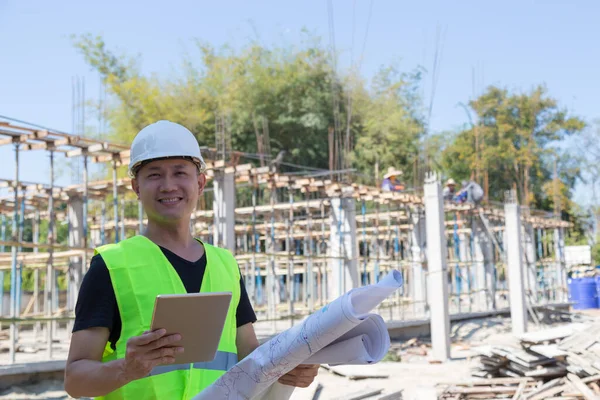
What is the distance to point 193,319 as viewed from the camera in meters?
1.61

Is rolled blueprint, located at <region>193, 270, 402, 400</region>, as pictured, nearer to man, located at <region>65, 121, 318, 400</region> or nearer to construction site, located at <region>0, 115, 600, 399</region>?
man, located at <region>65, 121, 318, 400</region>

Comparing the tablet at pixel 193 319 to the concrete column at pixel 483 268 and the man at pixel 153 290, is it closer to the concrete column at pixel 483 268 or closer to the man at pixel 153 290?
the man at pixel 153 290

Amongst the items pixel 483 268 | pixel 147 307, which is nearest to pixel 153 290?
pixel 147 307

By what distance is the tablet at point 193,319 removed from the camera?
1528 millimetres

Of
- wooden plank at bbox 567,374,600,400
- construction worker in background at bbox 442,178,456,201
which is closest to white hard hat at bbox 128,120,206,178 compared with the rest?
wooden plank at bbox 567,374,600,400

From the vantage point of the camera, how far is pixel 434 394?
22.4 ft

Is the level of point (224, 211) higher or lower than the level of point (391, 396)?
higher

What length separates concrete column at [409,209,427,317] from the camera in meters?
14.7

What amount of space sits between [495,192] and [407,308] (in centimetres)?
1596

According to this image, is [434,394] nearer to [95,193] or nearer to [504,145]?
[95,193]

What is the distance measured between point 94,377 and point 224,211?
24.7ft

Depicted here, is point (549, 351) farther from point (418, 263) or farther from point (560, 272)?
point (560, 272)

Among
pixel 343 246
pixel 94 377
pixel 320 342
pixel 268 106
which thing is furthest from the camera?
pixel 268 106

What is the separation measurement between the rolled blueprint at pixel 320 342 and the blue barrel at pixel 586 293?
73.9ft
